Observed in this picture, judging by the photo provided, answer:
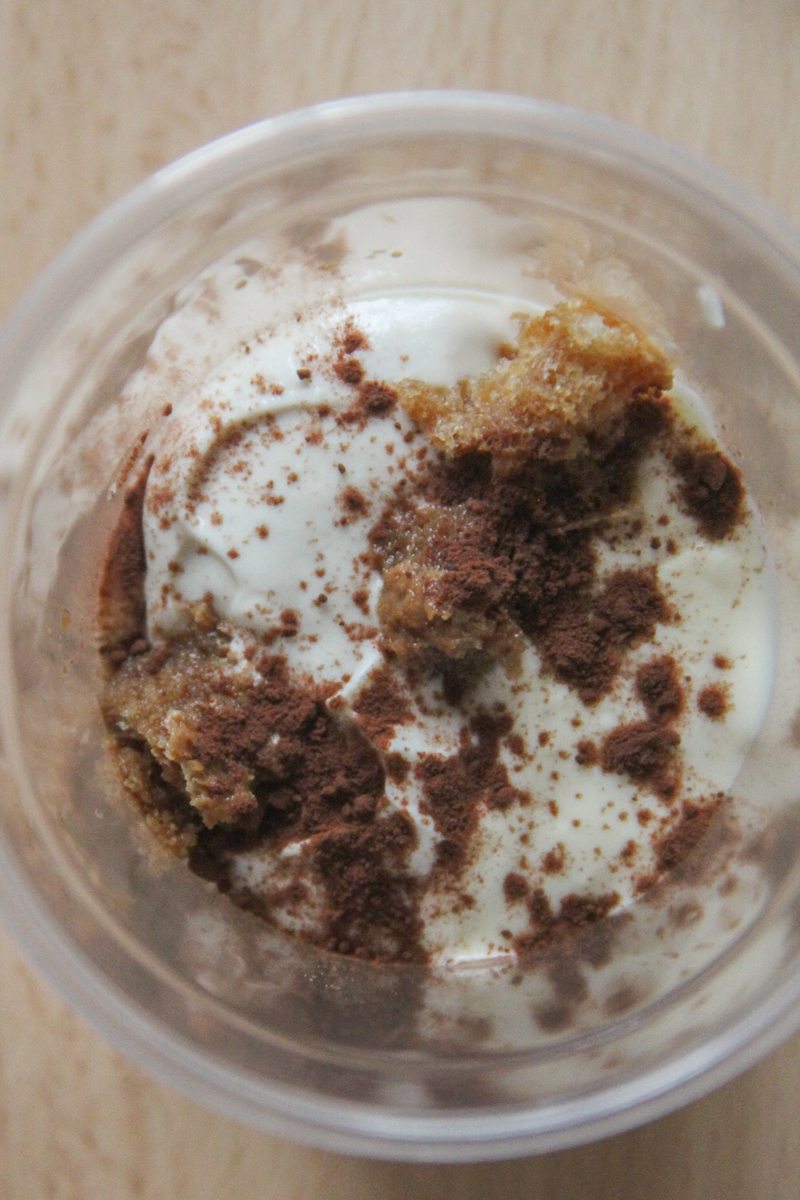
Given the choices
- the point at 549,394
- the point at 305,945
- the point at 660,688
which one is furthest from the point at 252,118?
the point at 305,945

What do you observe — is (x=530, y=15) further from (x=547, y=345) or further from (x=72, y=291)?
(x=72, y=291)

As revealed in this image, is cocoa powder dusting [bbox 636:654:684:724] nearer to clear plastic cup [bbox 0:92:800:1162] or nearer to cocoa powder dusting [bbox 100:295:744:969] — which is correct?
cocoa powder dusting [bbox 100:295:744:969]

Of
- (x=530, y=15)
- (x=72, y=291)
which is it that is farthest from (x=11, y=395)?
(x=530, y=15)

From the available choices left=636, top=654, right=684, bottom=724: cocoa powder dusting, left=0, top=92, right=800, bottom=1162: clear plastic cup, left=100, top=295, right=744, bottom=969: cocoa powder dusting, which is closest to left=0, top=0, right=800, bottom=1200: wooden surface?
left=0, top=92, right=800, bottom=1162: clear plastic cup

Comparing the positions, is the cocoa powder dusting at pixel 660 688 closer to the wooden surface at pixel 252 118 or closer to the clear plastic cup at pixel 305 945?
the clear plastic cup at pixel 305 945

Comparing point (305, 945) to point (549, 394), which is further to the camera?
point (305, 945)

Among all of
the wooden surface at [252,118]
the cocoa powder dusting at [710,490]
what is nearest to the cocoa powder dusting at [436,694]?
the cocoa powder dusting at [710,490]

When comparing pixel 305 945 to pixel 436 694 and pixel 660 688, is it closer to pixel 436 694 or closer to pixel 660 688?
pixel 436 694
